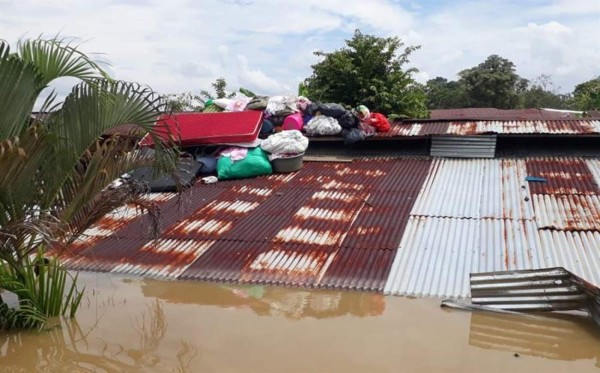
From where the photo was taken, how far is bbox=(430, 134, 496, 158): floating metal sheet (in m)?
9.16

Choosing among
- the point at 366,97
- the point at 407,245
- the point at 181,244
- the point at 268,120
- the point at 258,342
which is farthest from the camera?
the point at 366,97

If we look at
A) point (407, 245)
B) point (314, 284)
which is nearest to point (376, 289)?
point (314, 284)

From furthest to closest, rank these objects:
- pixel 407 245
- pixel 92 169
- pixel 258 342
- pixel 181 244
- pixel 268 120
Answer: pixel 268 120, pixel 181 244, pixel 407 245, pixel 92 169, pixel 258 342

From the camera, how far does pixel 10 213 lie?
4246 mm

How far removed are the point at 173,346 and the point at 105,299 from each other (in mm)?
1316

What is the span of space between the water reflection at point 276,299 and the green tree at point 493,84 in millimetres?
26834

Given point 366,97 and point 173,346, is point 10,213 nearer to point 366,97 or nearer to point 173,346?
point 173,346

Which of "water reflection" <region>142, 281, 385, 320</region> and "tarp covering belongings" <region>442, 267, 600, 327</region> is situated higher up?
"tarp covering belongings" <region>442, 267, 600, 327</region>

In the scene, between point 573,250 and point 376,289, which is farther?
point 573,250

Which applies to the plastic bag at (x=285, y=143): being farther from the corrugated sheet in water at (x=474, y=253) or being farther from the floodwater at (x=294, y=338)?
the floodwater at (x=294, y=338)

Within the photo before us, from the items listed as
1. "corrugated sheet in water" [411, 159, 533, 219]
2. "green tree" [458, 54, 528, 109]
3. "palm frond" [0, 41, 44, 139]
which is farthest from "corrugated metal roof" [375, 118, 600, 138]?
"green tree" [458, 54, 528, 109]

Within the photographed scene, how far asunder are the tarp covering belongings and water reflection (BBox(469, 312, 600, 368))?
0.09 m

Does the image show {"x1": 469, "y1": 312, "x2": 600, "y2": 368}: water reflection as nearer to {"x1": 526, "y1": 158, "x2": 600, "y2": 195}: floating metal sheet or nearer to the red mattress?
{"x1": 526, "y1": 158, "x2": 600, "y2": 195}: floating metal sheet

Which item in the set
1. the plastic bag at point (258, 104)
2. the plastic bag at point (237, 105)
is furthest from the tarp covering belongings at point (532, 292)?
the plastic bag at point (237, 105)
